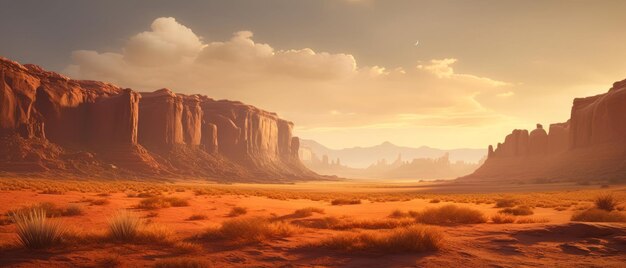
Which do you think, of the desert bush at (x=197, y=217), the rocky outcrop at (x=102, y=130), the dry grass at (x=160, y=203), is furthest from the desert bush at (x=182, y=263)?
the rocky outcrop at (x=102, y=130)

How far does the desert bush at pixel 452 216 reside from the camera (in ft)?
47.2

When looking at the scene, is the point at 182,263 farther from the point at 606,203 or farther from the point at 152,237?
the point at 606,203

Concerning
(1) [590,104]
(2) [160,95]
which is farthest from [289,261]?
(1) [590,104]

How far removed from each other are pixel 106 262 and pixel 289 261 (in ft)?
12.7

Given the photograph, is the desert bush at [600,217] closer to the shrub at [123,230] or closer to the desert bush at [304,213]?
the desert bush at [304,213]

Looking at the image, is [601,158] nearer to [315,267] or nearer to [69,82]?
[315,267]

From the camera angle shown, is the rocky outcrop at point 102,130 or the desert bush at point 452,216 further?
the rocky outcrop at point 102,130

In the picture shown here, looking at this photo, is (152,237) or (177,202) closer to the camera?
(152,237)

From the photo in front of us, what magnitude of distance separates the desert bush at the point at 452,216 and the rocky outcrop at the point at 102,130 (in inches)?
3103

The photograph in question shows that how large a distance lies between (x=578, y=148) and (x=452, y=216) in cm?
10607

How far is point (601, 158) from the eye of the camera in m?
79.0

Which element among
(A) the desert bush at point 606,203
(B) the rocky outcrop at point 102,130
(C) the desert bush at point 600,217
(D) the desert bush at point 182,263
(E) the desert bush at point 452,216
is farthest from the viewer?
(B) the rocky outcrop at point 102,130

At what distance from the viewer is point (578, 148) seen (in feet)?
311

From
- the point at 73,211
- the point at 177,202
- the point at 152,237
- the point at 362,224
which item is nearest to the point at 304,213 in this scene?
the point at 362,224
